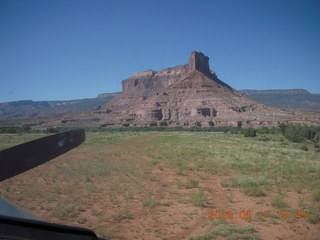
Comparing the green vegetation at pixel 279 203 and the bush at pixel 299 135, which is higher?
the green vegetation at pixel 279 203

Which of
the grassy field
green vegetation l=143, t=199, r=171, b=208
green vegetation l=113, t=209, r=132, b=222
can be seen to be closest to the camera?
the grassy field

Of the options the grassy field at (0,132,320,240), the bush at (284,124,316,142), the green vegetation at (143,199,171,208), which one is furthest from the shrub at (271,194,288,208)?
the bush at (284,124,316,142)

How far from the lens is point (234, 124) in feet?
295

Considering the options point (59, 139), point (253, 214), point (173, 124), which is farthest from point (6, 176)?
point (173, 124)

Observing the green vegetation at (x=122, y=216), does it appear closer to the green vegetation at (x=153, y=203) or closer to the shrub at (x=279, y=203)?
the green vegetation at (x=153, y=203)

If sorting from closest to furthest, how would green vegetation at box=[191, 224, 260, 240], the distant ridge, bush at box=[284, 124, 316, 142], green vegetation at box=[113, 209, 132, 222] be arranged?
green vegetation at box=[191, 224, 260, 240], green vegetation at box=[113, 209, 132, 222], bush at box=[284, 124, 316, 142], the distant ridge

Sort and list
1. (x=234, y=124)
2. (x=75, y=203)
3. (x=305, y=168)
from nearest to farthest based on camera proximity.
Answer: (x=75, y=203), (x=305, y=168), (x=234, y=124)

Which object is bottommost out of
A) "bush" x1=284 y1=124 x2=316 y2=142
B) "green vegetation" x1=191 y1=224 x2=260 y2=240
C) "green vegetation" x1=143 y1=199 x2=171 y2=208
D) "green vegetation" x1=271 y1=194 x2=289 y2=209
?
"bush" x1=284 y1=124 x2=316 y2=142

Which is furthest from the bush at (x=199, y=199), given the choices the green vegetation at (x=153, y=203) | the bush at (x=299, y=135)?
the bush at (x=299, y=135)

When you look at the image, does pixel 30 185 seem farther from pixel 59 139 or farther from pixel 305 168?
pixel 305 168

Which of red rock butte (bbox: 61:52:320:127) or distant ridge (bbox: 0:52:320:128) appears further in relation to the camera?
red rock butte (bbox: 61:52:320:127)

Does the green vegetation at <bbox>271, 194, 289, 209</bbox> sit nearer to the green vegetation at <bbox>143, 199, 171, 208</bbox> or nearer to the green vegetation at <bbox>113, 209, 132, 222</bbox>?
the green vegetation at <bbox>143, 199, 171, 208</bbox>

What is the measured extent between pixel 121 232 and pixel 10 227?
206 inches

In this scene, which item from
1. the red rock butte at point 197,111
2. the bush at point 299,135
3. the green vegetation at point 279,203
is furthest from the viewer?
the red rock butte at point 197,111
